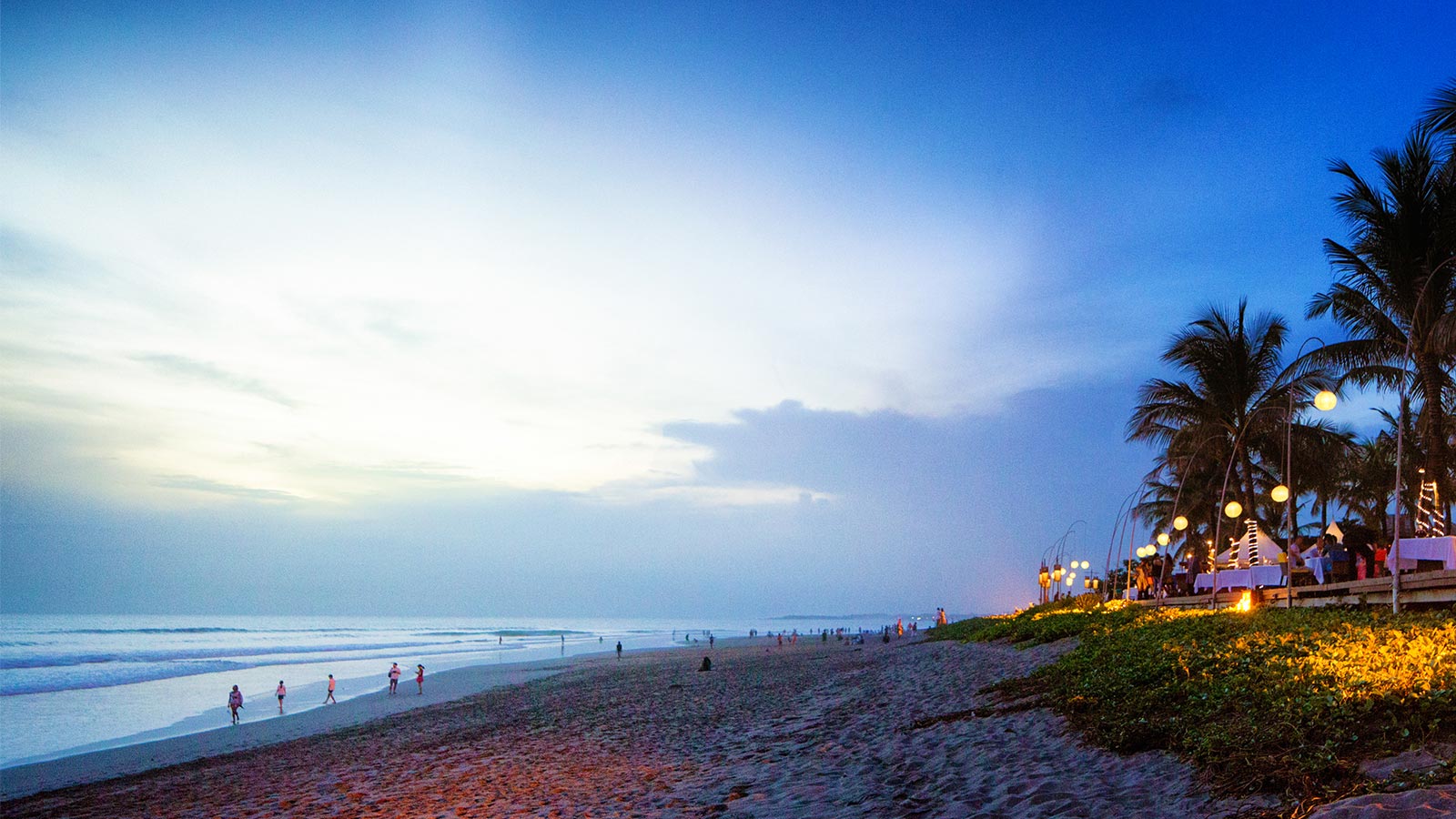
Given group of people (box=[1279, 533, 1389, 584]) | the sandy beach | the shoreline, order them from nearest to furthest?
the sandy beach, group of people (box=[1279, 533, 1389, 584]), the shoreline

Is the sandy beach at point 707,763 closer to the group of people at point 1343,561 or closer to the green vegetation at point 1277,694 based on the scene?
the green vegetation at point 1277,694

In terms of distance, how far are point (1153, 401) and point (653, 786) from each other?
76.5ft

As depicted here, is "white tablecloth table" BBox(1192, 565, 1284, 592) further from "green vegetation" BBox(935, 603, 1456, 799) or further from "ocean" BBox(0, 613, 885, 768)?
"ocean" BBox(0, 613, 885, 768)

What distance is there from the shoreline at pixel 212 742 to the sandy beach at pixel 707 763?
260 millimetres

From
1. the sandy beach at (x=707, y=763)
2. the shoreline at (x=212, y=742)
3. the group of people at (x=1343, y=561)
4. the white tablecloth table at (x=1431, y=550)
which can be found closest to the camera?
the sandy beach at (x=707, y=763)

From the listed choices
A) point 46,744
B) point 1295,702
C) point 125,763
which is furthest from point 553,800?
point 46,744

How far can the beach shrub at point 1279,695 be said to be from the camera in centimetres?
529

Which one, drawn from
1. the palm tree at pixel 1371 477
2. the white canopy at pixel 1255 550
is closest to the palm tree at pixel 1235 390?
the white canopy at pixel 1255 550

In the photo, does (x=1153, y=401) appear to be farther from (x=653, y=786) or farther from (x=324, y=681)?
(x=324, y=681)

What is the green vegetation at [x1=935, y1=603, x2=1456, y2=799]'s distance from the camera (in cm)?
528

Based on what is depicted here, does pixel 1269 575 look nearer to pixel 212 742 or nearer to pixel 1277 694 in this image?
pixel 1277 694

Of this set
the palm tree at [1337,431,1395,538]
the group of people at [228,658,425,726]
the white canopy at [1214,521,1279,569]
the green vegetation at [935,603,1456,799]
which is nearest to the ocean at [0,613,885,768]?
the group of people at [228,658,425,726]

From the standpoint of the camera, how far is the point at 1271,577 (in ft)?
57.5

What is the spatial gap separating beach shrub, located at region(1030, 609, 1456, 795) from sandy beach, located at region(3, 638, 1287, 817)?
347 mm
